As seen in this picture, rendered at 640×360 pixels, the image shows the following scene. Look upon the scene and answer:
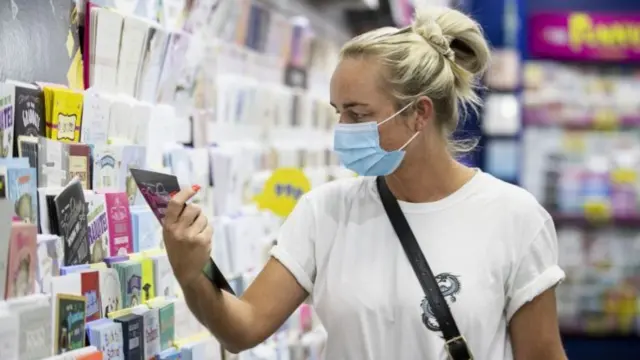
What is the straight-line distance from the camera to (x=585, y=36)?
7773mm

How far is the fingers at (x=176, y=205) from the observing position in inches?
73.9

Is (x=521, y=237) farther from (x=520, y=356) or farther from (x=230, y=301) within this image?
(x=230, y=301)

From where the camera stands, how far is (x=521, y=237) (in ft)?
7.38

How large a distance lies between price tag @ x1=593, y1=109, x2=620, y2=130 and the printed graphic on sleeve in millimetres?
5730

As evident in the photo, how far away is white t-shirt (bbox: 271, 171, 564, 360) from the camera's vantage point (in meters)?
2.20

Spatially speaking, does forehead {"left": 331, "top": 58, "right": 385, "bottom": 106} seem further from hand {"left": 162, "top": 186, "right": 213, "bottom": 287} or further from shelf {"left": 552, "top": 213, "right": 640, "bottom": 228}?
shelf {"left": 552, "top": 213, "right": 640, "bottom": 228}

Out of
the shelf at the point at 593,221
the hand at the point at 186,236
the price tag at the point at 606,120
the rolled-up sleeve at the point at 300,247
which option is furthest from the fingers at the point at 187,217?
the price tag at the point at 606,120

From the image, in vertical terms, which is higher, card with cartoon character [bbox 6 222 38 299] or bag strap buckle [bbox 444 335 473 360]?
card with cartoon character [bbox 6 222 38 299]

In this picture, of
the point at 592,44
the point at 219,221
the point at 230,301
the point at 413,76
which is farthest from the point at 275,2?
the point at 592,44

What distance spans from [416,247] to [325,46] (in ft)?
9.27

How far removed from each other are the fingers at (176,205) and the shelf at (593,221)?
6094 mm

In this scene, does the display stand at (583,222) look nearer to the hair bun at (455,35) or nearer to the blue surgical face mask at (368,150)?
the hair bun at (455,35)

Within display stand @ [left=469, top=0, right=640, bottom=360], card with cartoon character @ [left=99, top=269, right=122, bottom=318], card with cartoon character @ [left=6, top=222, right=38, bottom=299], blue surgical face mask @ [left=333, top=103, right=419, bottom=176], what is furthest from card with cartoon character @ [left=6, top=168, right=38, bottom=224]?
display stand @ [left=469, top=0, right=640, bottom=360]

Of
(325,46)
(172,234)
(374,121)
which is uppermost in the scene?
(325,46)
